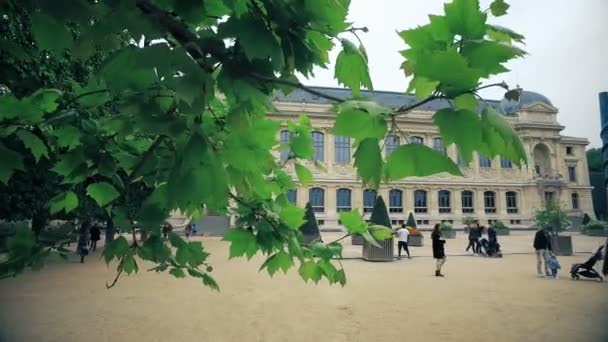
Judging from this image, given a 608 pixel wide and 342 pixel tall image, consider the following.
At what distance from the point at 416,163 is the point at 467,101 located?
151 mm

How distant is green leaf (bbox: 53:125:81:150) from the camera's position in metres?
1.47

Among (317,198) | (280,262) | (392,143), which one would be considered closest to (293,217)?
(280,262)

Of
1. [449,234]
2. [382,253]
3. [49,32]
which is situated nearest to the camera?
[49,32]

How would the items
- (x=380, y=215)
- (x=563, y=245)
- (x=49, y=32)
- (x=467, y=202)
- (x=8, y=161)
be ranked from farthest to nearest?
(x=467, y=202), (x=380, y=215), (x=563, y=245), (x=8, y=161), (x=49, y=32)

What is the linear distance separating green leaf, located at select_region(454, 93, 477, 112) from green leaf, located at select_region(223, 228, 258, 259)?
98 cm

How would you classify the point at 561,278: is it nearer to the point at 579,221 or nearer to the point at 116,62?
the point at 116,62

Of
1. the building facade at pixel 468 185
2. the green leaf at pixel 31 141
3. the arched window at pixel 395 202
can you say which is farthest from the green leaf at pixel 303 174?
the arched window at pixel 395 202

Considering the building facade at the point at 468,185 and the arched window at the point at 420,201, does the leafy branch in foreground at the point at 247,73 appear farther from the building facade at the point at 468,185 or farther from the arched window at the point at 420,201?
the arched window at the point at 420,201

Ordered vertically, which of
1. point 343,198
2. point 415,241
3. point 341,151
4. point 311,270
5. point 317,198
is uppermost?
point 341,151

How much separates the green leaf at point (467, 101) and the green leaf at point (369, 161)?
6.9 inches

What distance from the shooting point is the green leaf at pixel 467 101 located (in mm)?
662

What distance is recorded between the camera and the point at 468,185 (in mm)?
41250

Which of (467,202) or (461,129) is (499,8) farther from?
(467,202)

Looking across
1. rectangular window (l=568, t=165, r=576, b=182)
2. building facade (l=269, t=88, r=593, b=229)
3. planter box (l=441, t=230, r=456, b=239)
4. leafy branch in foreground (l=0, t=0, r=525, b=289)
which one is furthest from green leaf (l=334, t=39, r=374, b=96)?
rectangular window (l=568, t=165, r=576, b=182)
